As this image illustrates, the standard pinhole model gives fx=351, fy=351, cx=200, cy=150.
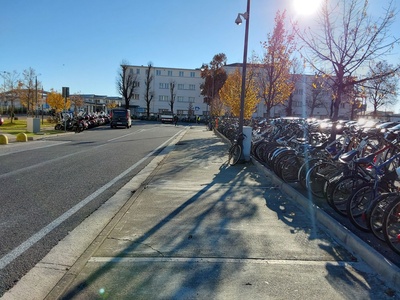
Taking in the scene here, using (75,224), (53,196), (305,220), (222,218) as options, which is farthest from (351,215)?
(53,196)

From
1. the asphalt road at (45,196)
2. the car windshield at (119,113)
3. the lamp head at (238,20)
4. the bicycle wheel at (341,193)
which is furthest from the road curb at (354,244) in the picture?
the car windshield at (119,113)

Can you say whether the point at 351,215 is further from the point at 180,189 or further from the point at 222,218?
the point at 180,189

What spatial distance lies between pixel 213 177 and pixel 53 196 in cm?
388

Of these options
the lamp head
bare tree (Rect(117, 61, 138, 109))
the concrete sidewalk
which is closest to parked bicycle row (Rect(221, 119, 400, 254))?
the concrete sidewalk

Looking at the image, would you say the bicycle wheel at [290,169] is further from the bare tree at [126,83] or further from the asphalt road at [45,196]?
the bare tree at [126,83]

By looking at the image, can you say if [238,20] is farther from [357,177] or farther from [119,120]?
[119,120]

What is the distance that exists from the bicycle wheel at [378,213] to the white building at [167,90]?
83158 millimetres

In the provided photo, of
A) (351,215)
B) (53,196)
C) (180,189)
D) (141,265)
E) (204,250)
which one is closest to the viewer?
(141,265)

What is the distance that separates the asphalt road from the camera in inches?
163

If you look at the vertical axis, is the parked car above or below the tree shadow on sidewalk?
above

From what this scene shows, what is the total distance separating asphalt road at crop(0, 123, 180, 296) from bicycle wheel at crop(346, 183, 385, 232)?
3.91 m

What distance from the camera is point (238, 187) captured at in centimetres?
784

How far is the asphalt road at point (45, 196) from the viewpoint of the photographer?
13.6 feet

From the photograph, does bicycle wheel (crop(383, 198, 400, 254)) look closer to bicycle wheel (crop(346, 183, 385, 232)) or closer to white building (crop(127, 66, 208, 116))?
bicycle wheel (crop(346, 183, 385, 232))
